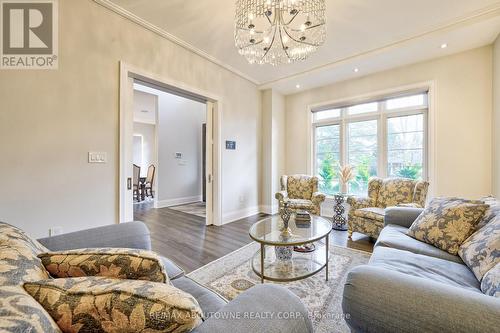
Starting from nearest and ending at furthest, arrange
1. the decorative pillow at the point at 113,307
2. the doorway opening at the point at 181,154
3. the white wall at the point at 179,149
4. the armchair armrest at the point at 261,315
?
the decorative pillow at the point at 113,307
the armchair armrest at the point at 261,315
the doorway opening at the point at 181,154
the white wall at the point at 179,149

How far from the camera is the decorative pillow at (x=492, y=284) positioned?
917 mm

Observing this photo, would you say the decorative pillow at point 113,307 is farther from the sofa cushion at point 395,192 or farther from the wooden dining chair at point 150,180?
the wooden dining chair at point 150,180

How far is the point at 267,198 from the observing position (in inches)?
192

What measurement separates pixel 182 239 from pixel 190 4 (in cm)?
307

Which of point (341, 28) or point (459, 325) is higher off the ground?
point (341, 28)

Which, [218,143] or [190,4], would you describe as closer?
[190,4]

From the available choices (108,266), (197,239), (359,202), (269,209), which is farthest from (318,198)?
(108,266)

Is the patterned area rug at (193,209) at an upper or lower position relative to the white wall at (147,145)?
lower

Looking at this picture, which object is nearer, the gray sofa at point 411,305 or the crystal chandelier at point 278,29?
the gray sofa at point 411,305

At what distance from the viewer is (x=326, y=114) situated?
185 inches

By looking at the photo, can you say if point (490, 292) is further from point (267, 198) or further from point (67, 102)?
point (267, 198)

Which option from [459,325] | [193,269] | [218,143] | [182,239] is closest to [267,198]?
[218,143]

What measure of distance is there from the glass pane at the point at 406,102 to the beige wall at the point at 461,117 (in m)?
0.24

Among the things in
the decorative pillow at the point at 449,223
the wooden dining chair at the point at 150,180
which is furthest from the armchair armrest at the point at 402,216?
the wooden dining chair at the point at 150,180
